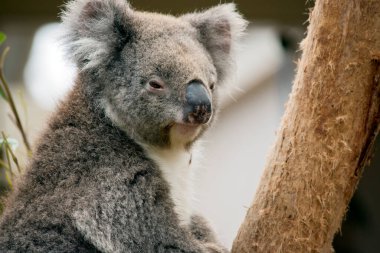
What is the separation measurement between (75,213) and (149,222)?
0.35 meters

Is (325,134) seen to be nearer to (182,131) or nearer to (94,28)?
(182,131)

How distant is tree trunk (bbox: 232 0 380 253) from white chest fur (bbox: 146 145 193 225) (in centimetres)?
46

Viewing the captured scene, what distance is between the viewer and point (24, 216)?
313 centimetres

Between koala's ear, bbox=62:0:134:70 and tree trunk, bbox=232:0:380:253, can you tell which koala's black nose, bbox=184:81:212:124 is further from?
koala's ear, bbox=62:0:134:70

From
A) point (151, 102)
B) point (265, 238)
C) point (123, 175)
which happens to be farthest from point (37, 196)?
point (265, 238)

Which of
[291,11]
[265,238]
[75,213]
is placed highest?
[75,213]

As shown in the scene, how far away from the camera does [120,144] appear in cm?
330

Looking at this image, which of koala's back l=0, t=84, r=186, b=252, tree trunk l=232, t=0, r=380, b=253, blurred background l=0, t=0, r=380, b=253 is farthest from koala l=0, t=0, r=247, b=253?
blurred background l=0, t=0, r=380, b=253

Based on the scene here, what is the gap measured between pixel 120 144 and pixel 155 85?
34cm

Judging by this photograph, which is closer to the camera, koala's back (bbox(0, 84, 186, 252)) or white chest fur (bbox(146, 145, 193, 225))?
koala's back (bbox(0, 84, 186, 252))

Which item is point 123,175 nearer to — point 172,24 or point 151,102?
point 151,102

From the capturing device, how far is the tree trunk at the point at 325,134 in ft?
9.62

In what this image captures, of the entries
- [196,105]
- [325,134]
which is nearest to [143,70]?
[196,105]

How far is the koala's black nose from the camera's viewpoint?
316 centimetres
